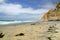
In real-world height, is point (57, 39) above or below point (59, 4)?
below

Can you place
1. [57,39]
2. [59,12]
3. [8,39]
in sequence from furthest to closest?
[59,12] < [8,39] < [57,39]

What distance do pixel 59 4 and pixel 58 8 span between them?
230cm

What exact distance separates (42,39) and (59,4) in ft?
161

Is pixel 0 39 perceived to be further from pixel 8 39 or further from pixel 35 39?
pixel 35 39

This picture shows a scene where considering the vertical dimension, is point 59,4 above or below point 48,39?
above

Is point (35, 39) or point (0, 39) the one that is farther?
point (0, 39)

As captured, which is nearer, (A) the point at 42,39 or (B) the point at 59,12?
(A) the point at 42,39

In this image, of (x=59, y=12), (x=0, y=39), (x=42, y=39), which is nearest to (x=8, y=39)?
(x=0, y=39)

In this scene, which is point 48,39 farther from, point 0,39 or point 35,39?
point 0,39

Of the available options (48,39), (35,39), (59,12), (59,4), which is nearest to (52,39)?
(48,39)

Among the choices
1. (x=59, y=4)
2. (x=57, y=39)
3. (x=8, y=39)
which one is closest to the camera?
(x=57, y=39)

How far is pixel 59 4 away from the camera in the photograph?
53.3m

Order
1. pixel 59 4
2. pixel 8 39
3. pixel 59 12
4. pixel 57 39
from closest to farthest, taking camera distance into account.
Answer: pixel 57 39 < pixel 8 39 < pixel 59 12 < pixel 59 4

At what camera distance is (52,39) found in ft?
19.2
